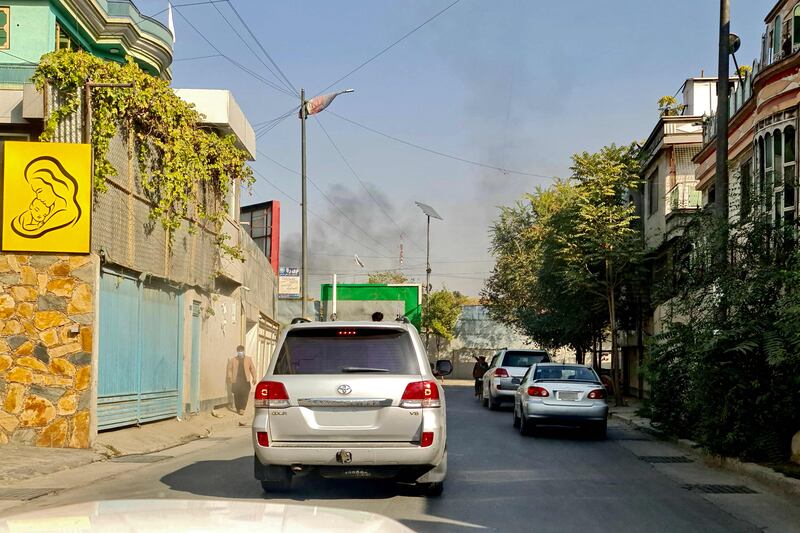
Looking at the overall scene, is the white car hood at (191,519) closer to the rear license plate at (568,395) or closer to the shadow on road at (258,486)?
the shadow on road at (258,486)

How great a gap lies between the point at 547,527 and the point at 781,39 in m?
17.1

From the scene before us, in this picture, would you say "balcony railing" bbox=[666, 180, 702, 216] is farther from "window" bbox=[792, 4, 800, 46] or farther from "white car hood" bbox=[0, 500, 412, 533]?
"white car hood" bbox=[0, 500, 412, 533]

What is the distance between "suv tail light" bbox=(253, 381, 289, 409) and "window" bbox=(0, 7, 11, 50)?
16977 mm

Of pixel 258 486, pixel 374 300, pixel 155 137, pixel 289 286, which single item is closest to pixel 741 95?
pixel 155 137

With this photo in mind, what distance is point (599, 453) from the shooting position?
15453mm

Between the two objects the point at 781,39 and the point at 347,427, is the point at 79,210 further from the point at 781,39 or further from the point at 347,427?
the point at 781,39

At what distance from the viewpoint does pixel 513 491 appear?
34.3 feet

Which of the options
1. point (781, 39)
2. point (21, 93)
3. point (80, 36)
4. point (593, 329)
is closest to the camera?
point (21, 93)

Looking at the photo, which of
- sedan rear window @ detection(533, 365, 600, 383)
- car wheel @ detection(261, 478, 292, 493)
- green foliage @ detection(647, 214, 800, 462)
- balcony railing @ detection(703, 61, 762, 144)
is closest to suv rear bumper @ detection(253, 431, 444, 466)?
car wheel @ detection(261, 478, 292, 493)

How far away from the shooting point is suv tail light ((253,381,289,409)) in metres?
9.41

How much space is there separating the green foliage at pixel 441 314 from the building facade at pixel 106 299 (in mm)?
48775

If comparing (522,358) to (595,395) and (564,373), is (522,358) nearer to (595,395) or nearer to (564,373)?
(564,373)

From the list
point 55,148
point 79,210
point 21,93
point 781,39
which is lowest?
point 79,210

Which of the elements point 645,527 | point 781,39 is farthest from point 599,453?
point 781,39
